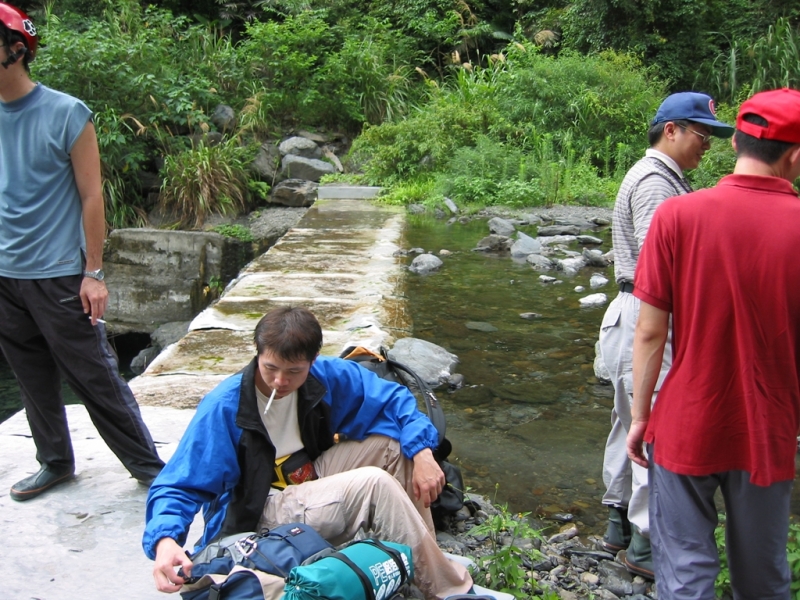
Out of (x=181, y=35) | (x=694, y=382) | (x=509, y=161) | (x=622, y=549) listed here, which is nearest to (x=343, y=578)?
(x=694, y=382)

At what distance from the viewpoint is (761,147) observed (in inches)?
71.6

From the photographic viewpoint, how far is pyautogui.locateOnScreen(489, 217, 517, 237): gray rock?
9047 millimetres

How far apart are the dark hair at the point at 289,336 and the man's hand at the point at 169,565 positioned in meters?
0.57

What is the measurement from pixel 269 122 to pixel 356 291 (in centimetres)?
849

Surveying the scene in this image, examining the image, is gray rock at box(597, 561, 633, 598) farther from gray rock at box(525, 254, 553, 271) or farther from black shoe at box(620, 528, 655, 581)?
gray rock at box(525, 254, 553, 271)

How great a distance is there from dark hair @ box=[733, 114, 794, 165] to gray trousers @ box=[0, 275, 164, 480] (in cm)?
216

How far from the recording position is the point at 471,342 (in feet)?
18.5

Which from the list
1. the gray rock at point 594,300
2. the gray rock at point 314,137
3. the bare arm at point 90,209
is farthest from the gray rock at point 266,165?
the bare arm at point 90,209

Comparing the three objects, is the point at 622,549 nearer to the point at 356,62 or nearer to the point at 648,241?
the point at 648,241

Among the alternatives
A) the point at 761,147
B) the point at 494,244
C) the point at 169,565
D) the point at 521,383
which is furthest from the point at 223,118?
the point at 761,147

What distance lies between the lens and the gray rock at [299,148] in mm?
12953

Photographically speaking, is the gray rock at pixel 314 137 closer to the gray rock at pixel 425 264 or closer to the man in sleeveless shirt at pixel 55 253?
the gray rock at pixel 425 264

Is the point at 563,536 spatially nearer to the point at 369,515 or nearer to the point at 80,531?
the point at 369,515

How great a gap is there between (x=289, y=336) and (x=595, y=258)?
6.12 m
